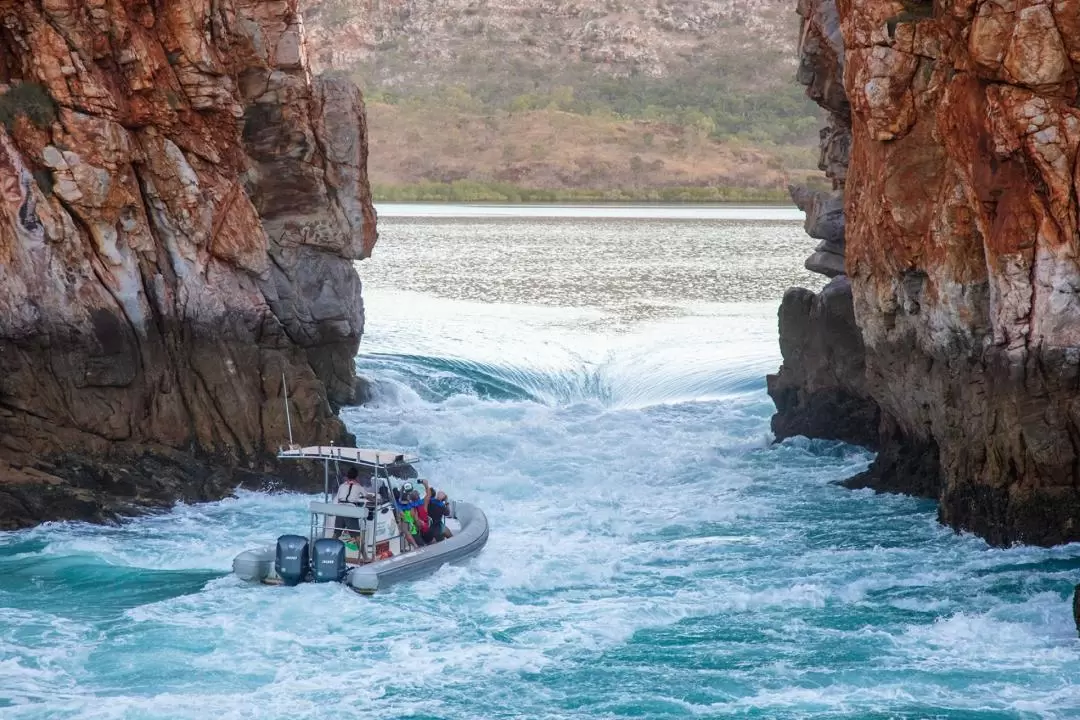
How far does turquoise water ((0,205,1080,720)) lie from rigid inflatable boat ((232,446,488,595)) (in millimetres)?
246

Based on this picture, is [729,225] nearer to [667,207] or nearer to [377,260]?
[667,207]

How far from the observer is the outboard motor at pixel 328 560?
21.0 meters

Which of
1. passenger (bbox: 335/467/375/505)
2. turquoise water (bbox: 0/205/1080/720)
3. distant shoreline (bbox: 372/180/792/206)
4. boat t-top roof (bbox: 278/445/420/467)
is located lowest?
turquoise water (bbox: 0/205/1080/720)

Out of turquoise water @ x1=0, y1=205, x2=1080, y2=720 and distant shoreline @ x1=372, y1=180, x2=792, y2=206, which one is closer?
turquoise water @ x1=0, y1=205, x2=1080, y2=720

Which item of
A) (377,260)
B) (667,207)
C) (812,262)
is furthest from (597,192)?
(812,262)

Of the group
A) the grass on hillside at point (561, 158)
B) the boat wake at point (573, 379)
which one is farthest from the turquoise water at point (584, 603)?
the grass on hillside at point (561, 158)

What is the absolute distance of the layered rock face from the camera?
2508cm

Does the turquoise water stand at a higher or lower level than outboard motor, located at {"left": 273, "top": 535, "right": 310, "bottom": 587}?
lower

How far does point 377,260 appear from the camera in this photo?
62875 mm

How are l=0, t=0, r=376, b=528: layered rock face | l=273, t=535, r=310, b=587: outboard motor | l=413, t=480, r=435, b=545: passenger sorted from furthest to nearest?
l=0, t=0, r=376, b=528: layered rock face < l=413, t=480, r=435, b=545: passenger < l=273, t=535, r=310, b=587: outboard motor

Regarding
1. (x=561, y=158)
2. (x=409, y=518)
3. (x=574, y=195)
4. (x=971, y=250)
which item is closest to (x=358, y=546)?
(x=409, y=518)

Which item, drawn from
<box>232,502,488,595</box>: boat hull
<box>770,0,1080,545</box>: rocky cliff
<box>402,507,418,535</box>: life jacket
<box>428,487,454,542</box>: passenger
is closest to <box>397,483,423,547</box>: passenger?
<box>402,507,418,535</box>: life jacket

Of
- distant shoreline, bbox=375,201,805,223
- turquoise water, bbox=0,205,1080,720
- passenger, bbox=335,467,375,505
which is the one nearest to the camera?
turquoise water, bbox=0,205,1080,720

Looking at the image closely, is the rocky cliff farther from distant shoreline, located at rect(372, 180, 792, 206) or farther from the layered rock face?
distant shoreline, located at rect(372, 180, 792, 206)
